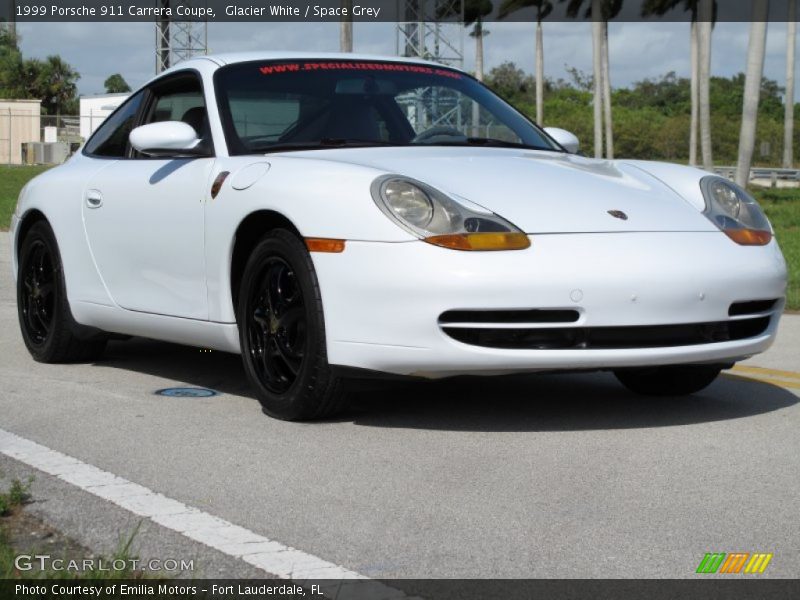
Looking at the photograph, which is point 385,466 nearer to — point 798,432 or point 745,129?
point 798,432

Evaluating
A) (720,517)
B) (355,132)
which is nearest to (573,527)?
(720,517)

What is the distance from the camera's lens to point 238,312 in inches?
221

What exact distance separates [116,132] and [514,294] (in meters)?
2.92

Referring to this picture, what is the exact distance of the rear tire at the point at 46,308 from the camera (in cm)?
690

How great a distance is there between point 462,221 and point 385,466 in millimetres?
919

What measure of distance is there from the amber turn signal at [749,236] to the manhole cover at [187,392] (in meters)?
2.30

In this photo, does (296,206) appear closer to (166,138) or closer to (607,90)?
(166,138)

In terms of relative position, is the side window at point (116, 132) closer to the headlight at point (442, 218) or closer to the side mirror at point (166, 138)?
the side mirror at point (166, 138)

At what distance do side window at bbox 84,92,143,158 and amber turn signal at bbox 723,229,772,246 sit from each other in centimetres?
303

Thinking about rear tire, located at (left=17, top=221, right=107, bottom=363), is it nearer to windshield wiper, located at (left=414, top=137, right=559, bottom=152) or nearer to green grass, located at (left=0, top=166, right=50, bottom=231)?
windshield wiper, located at (left=414, top=137, right=559, bottom=152)

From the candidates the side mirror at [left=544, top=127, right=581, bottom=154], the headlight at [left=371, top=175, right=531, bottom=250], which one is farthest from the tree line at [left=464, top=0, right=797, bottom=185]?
the headlight at [left=371, top=175, right=531, bottom=250]

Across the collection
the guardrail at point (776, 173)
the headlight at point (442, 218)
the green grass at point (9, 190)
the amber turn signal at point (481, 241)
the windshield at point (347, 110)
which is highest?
the windshield at point (347, 110)

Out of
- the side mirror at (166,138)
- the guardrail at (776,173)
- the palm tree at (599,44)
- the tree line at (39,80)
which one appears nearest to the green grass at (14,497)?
the side mirror at (166,138)

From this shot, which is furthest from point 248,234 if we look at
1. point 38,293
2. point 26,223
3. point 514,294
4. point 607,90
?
point 607,90
